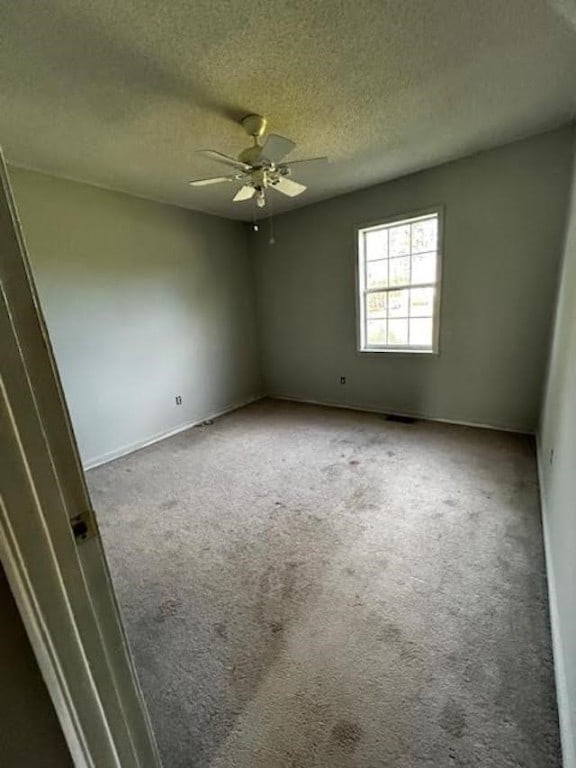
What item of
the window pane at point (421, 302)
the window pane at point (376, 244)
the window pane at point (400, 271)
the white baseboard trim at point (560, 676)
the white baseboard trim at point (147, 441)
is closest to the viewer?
the white baseboard trim at point (560, 676)

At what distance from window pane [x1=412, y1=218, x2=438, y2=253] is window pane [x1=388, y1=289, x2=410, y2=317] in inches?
17.9

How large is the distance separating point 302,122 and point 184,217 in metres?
2.08

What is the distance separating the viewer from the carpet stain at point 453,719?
3.64 ft

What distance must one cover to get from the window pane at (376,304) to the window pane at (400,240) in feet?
1.54

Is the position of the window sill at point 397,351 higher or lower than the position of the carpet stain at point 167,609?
higher

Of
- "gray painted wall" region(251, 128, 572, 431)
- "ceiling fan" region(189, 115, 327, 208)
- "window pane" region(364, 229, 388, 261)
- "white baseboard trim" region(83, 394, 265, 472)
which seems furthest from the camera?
"window pane" region(364, 229, 388, 261)

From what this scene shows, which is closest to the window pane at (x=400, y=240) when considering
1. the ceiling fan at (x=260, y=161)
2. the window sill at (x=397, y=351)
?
the window sill at (x=397, y=351)

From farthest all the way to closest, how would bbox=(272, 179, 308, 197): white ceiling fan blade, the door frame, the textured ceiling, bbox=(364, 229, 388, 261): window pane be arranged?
bbox=(364, 229, 388, 261): window pane → bbox=(272, 179, 308, 197): white ceiling fan blade → the textured ceiling → the door frame

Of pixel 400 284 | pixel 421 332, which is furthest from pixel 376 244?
pixel 421 332

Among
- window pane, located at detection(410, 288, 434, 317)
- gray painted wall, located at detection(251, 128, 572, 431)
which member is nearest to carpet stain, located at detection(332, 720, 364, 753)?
gray painted wall, located at detection(251, 128, 572, 431)

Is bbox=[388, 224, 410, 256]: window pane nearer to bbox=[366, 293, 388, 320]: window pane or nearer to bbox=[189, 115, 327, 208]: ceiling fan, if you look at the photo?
bbox=[366, 293, 388, 320]: window pane

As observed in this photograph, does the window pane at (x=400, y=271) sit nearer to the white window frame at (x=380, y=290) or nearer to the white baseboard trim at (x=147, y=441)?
the white window frame at (x=380, y=290)

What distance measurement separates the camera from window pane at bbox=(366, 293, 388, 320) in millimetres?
3918

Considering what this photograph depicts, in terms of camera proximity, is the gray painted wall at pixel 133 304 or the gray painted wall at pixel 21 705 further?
the gray painted wall at pixel 133 304
